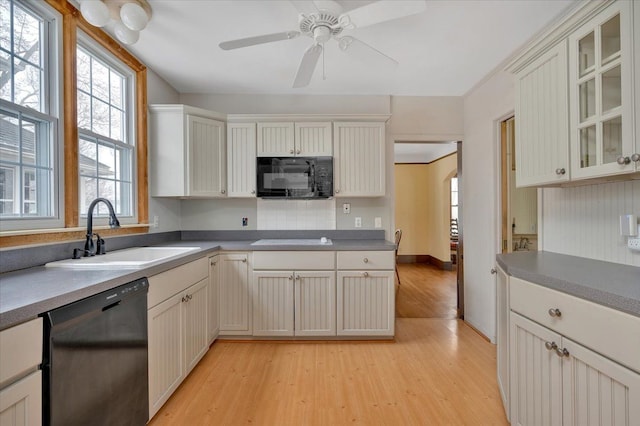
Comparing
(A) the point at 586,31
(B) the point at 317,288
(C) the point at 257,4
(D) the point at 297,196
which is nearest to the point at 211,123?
(D) the point at 297,196

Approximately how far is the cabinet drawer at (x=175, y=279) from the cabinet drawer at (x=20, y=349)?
62cm

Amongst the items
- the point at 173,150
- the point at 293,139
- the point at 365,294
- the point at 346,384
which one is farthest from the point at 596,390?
the point at 173,150

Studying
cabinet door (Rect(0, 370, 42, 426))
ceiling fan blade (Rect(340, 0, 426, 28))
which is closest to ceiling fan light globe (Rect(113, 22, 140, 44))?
Result: ceiling fan blade (Rect(340, 0, 426, 28))

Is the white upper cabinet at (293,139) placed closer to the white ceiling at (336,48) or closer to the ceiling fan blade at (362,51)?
the white ceiling at (336,48)

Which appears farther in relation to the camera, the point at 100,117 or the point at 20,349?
the point at 100,117

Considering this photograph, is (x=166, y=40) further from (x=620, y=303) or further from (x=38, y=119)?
(x=620, y=303)

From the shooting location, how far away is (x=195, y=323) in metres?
2.17

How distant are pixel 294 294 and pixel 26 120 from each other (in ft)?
7.00

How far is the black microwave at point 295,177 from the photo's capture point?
9.29 ft

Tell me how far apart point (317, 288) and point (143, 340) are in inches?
56.0

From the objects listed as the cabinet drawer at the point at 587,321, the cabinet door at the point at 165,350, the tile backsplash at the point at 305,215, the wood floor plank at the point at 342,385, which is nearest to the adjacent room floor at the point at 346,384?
the wood floor plank at the point at 342,385

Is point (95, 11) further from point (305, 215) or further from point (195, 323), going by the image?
point (305, 215)

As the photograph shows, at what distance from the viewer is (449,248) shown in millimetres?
6000

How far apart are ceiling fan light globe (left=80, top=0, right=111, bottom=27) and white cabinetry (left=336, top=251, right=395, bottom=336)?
2.29 meters
